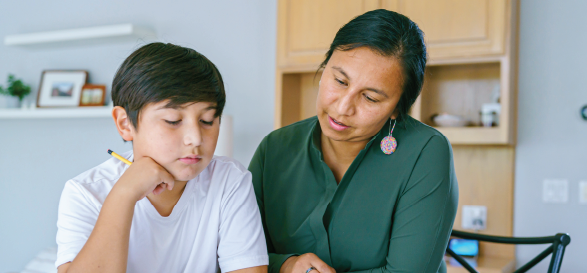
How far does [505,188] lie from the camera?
2510mm

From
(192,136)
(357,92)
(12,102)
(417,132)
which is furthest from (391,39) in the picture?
(12,102)

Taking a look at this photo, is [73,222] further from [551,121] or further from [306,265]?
[551,121]

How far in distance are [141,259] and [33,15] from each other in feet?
12.1

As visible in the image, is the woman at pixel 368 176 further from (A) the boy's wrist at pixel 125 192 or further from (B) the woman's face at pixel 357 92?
(A) the boy's wrist at pixel 125 192

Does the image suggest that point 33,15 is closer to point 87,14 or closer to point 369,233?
point 87,14

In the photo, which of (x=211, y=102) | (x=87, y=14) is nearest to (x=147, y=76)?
(x=211, y=102)

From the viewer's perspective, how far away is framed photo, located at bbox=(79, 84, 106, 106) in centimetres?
359

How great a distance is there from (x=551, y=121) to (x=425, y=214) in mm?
1708

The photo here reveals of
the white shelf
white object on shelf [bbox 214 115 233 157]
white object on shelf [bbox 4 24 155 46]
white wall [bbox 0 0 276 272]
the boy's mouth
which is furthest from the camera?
the white shelf

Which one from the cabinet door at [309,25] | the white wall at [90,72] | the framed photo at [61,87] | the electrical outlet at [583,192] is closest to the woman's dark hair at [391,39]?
the cabinet door at [309,25]

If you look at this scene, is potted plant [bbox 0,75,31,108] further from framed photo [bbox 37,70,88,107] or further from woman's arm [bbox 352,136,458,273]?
woman's arm [bbox 352,136,458,273]

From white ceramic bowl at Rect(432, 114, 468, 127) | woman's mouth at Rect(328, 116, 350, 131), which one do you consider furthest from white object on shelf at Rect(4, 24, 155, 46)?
woman's mouth at Rect(328, 116, 350, 131)

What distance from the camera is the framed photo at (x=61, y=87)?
3660 mm

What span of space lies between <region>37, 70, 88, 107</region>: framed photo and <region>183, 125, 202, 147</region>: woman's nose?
300 cm
